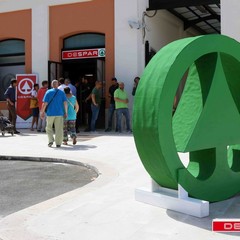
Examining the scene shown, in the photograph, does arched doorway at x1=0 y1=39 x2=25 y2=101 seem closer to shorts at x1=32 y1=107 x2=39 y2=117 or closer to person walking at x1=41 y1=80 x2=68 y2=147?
shorts at x1=32 y1=107 x2=39 y2=117

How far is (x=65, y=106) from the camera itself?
35.6 feet

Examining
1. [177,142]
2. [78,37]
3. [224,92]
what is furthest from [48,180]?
[78,37]

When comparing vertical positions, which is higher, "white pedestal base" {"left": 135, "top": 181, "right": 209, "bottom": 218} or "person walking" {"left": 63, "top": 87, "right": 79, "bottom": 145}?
"person walking" {"left": 63, "top": 87, "right": 79, "bottom": 145}

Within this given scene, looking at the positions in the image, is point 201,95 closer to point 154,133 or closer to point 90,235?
point 154,133

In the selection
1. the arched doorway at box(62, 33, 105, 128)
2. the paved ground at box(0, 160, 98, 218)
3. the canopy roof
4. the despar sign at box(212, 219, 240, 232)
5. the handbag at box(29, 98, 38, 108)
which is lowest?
the paved ground at box(0, 160, 98, 218)

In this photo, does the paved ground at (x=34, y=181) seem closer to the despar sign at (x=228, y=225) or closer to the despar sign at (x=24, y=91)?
the despar sign at (x=228, y=225)

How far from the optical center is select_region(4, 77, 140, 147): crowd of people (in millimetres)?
10812

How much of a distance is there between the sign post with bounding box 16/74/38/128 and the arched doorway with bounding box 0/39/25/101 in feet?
4.31

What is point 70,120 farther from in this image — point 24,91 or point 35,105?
point 24,91

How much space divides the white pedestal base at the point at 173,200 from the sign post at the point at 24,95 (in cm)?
1170

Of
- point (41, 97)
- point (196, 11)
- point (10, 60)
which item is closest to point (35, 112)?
point (41, 97)

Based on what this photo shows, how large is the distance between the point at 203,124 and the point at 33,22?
13168mm

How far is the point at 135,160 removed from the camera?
8.67m

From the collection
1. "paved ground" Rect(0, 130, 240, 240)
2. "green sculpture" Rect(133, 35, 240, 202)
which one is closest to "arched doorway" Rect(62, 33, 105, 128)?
"paved ground" Rect(0, 130, 240, 240)
